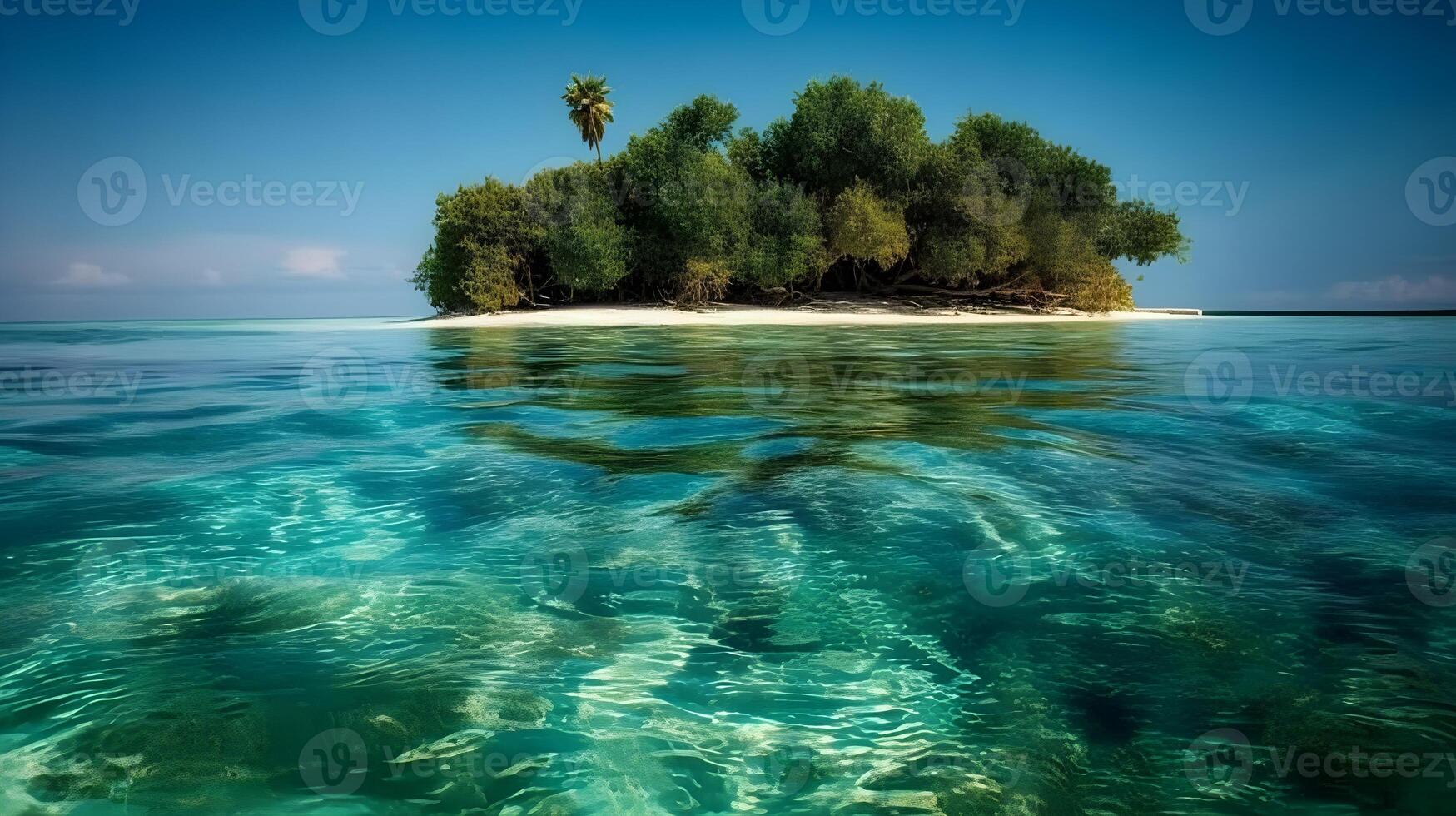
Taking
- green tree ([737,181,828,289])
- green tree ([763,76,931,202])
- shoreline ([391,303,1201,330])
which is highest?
green tree ([763,76,931,202])

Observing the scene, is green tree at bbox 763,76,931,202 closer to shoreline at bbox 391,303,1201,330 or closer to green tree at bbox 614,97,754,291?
green tree at bbox 614,97,754,291

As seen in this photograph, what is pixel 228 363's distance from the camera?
1747cm

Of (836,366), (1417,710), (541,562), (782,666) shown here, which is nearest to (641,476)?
(541,562)

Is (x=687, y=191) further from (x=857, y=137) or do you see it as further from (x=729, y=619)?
(x=729, y=619)

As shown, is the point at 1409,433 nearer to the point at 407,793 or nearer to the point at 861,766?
the point at 861,766

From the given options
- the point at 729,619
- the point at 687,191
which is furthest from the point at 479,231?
the point at 729,619

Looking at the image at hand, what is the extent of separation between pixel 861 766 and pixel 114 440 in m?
8.17

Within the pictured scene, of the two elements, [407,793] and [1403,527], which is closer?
[407,793]

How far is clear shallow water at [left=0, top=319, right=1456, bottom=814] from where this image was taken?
2.33m

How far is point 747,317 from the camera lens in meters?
35.2

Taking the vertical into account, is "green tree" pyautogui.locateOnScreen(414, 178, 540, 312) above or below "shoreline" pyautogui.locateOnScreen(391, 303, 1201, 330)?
above

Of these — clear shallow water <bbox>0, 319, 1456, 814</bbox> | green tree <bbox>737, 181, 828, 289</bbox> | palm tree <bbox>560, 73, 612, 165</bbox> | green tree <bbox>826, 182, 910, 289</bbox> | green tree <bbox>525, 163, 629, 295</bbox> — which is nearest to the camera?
clear shallow water <bbox>0, 319, 1456, 814</bbox>

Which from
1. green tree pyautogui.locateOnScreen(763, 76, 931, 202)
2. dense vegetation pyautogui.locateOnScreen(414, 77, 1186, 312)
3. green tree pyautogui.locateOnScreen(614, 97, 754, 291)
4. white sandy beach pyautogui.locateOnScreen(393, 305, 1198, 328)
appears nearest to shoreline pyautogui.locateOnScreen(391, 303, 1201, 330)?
white sandy beach pyautogui.locateOnScreen(393, 305, 1198, 328)

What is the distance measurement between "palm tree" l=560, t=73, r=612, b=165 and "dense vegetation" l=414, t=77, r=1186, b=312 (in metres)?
11.8
